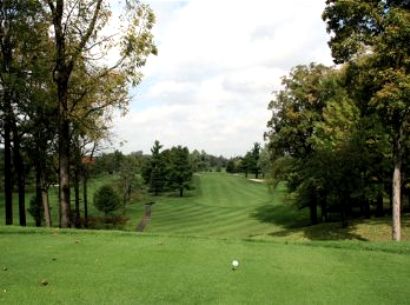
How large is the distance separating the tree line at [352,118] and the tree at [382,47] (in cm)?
3

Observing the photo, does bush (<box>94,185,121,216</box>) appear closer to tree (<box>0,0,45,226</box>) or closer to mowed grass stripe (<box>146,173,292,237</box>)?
mowed grass stripe (<box>146,173,292,237</box>)

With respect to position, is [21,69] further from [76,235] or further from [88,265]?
[88,265]

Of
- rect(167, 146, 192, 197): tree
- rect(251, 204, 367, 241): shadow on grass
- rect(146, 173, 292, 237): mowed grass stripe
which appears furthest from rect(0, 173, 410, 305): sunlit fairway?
rect(167, 146, 192, 197): tree

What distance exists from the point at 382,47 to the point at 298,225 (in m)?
25.5

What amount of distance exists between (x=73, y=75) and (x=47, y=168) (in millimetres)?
13274

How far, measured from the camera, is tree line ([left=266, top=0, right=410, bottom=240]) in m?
15.8

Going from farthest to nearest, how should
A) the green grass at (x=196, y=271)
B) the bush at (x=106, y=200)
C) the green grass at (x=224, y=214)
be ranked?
the bush at (x=106, y=200) < the green grass at (x=224, y=214) < the green grass at (x=196, y=271)

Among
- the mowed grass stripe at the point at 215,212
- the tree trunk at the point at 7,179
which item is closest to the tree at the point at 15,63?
the tree trunk at the point at 7,179

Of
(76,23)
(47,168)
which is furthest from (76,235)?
(47,168)

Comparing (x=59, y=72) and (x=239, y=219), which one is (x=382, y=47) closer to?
(x=59, y=72)

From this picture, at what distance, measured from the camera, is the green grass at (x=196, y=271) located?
582 cm

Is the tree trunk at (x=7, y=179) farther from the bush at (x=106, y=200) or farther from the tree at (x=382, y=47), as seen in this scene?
the bush at (x=106, y=200)

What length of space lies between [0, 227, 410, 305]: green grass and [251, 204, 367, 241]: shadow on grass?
1662 cm

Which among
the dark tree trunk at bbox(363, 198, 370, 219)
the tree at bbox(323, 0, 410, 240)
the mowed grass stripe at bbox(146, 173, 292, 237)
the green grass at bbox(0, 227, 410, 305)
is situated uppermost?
the tree at bbox(323, 0, 410, 240)
